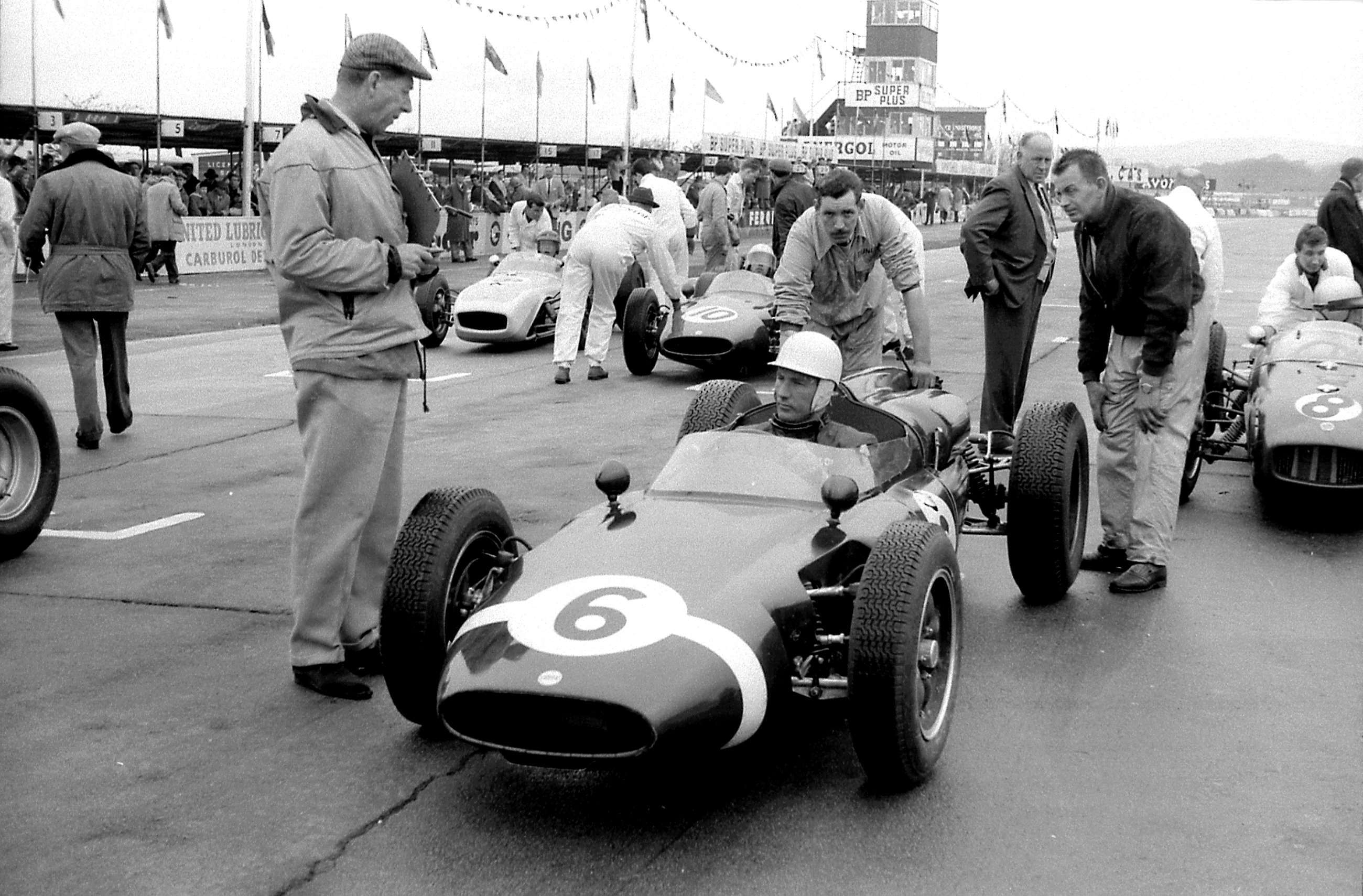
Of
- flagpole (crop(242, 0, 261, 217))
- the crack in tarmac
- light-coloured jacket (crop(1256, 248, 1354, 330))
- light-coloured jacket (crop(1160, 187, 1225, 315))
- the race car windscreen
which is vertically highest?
flagpole (crop(242, 0, 261, 217))

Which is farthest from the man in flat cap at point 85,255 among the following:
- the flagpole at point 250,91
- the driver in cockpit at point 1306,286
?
the flagpole at point 250,91

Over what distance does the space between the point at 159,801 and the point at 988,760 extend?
2.47 m

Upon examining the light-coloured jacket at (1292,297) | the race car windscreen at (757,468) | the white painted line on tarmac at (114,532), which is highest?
the light-coloured jacket at (1292,297)

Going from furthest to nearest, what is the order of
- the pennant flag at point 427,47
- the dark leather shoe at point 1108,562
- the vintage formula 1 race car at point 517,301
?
the pennant flag at point 427,47, the vintage formula 1 race car at point 517,301, the dark leather shoe at point 1108,562

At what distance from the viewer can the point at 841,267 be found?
7.60 m

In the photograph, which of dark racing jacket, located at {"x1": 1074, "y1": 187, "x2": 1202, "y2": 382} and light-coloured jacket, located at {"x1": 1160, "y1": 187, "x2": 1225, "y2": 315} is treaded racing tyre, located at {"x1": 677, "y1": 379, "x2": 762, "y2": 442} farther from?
light-coloured jacket, located at {"x1": 1160, "y1": 187, "x2": 1225, "y2": 315}

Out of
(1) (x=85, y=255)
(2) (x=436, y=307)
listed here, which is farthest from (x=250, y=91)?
(1) (x=85, y=255)

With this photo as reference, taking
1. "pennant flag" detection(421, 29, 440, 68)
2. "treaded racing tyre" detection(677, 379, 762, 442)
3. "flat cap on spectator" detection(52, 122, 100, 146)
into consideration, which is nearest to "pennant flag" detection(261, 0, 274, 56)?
"pennant flag" detection(421, 29, 440, 68)

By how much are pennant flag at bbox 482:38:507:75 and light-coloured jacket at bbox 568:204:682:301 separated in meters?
19.3

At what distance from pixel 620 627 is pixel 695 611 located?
0.23 m

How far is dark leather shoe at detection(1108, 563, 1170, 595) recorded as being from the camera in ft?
21.0

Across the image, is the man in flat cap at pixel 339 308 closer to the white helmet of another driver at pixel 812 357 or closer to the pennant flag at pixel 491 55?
the white helmet of another driver at pixel 812 357

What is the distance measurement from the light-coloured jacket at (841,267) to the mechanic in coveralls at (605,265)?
17.5ft

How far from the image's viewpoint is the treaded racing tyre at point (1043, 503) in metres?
5.90
